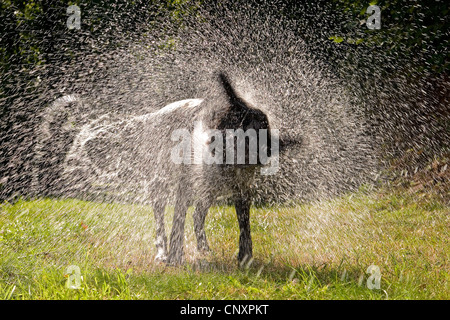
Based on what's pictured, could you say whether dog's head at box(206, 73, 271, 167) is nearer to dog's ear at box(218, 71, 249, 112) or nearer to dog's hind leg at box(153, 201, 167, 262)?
dog's ear at box(218, 71, 249, 112)

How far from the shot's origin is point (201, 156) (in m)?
3.89

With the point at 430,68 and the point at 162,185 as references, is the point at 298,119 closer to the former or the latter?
the point at 430,68

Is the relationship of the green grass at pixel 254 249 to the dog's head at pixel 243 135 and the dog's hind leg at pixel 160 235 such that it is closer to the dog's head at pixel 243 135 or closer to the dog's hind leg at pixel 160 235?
the dog's hind leg at pixel 160 235

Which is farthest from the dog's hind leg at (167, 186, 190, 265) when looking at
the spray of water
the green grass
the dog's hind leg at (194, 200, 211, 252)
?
the spray of water

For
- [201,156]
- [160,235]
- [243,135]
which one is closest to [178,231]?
[160,235]

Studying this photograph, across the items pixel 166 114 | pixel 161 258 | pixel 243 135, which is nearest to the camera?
pixel 243 135

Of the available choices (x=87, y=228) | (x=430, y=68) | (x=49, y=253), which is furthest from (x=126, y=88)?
(x=430, y=68)

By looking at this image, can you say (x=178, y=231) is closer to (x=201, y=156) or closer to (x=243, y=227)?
(x=243, y=227)

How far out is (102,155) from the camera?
6242mm

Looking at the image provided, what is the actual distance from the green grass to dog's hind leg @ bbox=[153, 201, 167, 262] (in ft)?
0.44

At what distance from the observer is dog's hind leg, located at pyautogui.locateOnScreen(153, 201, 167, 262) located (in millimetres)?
4391

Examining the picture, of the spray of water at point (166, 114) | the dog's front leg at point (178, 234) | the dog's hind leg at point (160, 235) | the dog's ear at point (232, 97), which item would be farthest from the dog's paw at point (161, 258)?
the dog's ear at point (232, 97)

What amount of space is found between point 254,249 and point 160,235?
3.38ft

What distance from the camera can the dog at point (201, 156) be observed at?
12.3 feet
